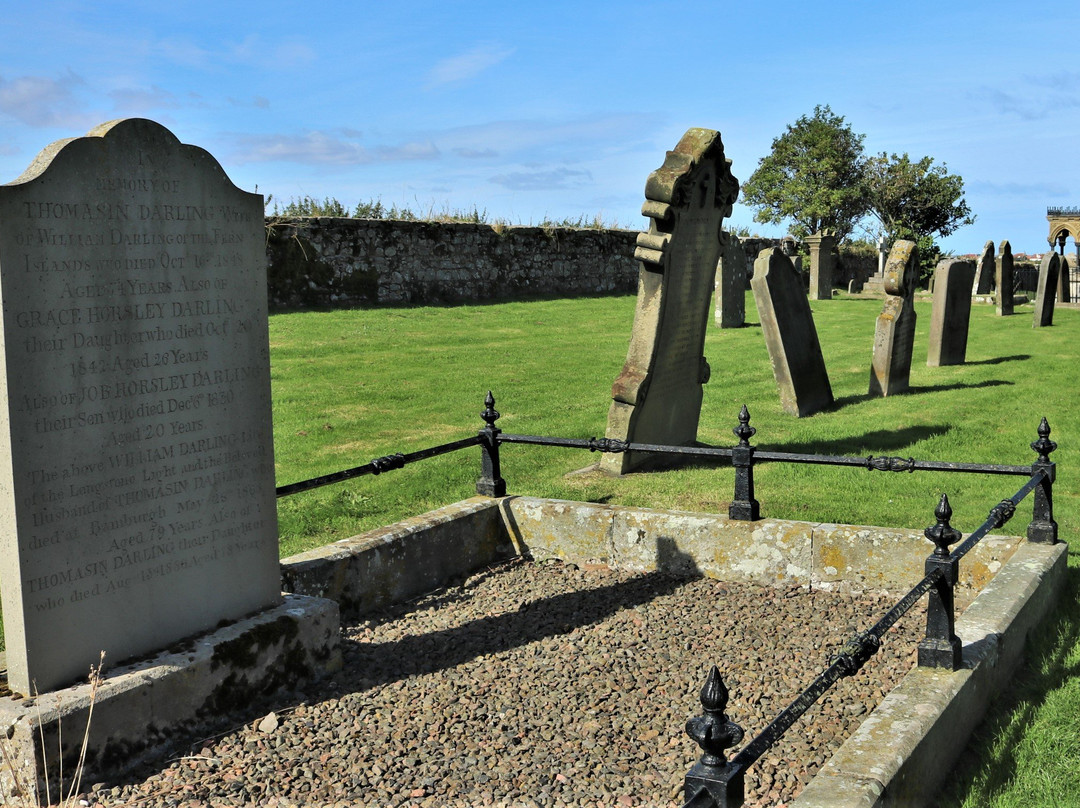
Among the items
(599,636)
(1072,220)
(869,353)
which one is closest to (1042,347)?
(869,353)

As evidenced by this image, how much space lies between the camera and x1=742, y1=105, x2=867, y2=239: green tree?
52.4 m

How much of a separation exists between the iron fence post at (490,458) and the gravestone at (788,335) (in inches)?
197

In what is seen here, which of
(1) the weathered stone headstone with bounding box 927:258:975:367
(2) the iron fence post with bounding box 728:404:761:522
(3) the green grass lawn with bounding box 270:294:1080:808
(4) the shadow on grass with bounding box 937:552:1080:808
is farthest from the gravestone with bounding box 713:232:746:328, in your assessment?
(4) the shadow on grass with bounding box 937:552:1080:808

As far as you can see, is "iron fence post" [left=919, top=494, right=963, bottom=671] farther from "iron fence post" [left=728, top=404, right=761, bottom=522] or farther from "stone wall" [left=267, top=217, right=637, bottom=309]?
"stone wall" [left=267, top=217, right=637, bottom=309]

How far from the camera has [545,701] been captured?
14.5ft

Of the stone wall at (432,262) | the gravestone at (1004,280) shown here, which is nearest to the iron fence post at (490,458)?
→ the stone wall at (432,262)

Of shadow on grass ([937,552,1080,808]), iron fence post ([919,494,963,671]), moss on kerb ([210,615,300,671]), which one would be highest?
iron fence post ([919,494,963,671])

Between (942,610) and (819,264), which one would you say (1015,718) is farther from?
(819,264)

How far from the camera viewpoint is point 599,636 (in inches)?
203

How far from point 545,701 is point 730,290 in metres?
15.9

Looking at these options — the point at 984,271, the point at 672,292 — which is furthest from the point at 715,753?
the point at 984,271

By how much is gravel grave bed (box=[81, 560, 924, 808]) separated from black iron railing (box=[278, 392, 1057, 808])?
20.1 inches

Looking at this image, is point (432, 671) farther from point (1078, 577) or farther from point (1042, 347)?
point (1042, 347)

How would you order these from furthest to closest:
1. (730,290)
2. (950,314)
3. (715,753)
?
(730,290)
(950,314)
(715,753)
